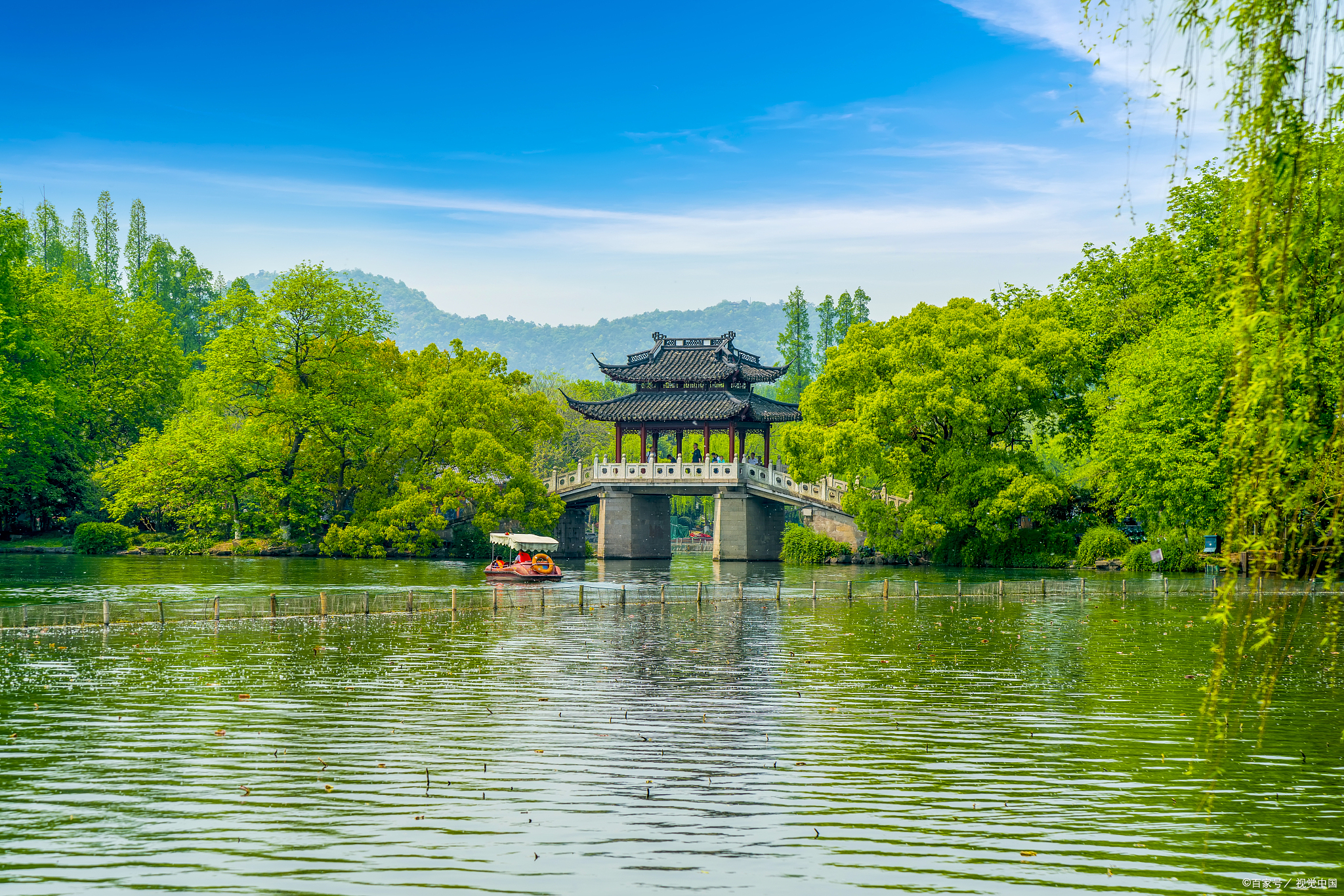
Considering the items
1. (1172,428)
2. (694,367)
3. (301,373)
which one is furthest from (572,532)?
(1172,428)

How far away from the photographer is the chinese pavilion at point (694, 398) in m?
67.9

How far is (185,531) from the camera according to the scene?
220ft

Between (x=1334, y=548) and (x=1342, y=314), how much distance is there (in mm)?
2561

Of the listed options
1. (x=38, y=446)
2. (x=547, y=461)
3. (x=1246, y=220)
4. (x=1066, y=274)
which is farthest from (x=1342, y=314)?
(x=547, y=461)

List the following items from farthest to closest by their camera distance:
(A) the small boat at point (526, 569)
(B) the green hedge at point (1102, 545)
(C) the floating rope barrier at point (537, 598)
A: (B) the green hedge at point (1102, 545), (A) the small boat at point (526, 569), (C) the floating rope barrier at point (537, 598)

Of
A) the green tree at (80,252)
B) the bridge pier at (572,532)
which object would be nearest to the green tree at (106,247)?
the green tree at (80,252)

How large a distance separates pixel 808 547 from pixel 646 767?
51.3 metres

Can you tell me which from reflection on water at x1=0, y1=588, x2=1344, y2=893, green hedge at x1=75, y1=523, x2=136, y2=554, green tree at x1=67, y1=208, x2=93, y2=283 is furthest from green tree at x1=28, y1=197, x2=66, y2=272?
reflection on water at x1=0, y1=588, x2=1344, y2=893

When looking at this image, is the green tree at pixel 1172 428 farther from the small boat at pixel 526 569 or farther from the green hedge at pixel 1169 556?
the small boat at pixel 526 569

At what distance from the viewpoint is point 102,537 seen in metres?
65.8

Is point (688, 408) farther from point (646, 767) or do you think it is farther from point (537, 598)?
point (646, 767)

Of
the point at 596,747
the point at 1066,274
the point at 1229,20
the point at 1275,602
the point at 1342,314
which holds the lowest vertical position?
the point at 596,747

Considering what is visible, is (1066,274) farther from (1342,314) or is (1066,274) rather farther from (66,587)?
(1342,314)

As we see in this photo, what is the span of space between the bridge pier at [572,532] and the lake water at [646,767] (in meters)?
46.6
